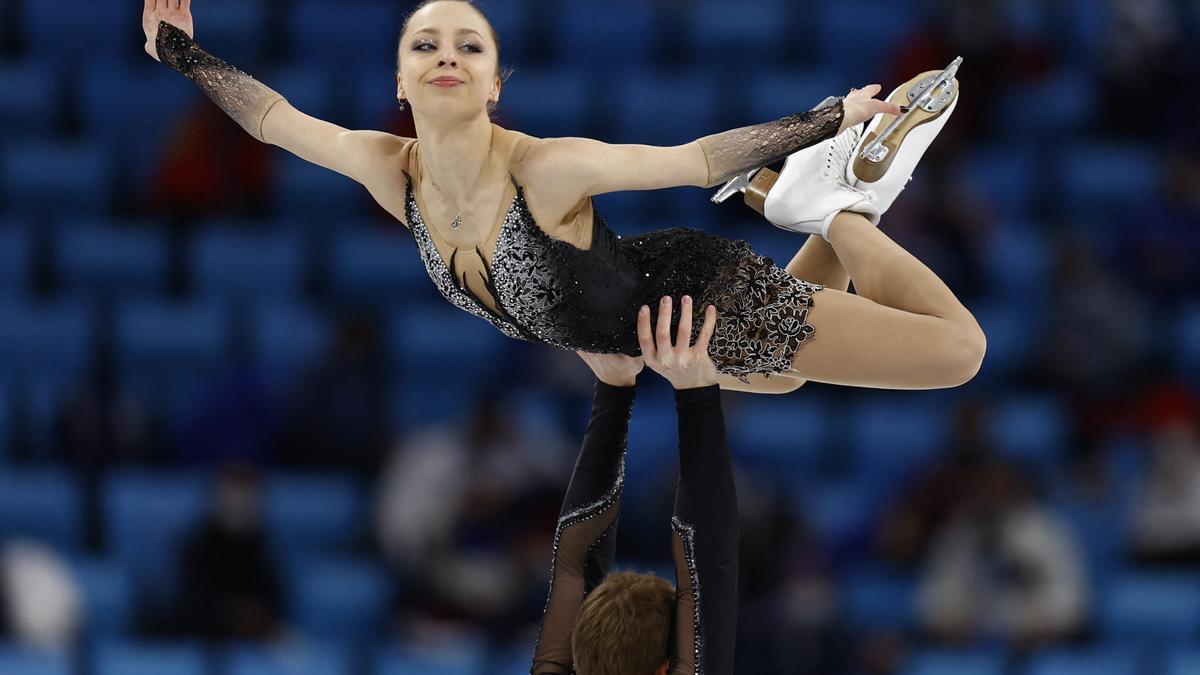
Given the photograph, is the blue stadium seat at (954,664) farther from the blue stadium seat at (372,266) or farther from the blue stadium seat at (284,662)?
the blue stadium seat at (372,266)

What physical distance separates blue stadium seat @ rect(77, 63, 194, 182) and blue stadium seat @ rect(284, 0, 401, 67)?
0.69 metres

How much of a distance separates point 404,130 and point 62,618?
2.78 metres

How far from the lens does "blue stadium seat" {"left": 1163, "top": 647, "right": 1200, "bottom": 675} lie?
638cm

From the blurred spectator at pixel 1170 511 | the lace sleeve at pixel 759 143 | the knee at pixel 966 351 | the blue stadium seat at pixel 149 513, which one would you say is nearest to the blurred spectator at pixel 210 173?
the blue stadium seat at pixel 149 513

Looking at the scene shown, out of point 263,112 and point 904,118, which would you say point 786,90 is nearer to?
point 904,118

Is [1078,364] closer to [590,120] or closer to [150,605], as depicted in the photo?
[590,120]

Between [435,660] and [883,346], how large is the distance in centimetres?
304

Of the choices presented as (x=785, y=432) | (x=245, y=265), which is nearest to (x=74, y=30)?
(x=245, y=265)

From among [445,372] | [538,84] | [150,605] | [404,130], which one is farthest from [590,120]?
[150,605]

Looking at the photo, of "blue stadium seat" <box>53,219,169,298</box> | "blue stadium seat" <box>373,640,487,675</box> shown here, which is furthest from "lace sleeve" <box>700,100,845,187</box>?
"blue stadium seat" <box>53,219,169,298</box>

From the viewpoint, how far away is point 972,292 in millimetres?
8070

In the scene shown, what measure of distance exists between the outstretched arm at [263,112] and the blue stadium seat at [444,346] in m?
3.76

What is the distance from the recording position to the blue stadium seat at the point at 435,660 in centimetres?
629

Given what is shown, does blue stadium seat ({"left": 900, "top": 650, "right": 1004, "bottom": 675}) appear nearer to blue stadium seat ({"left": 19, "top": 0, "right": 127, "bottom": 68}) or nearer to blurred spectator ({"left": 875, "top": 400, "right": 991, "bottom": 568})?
blurred spectator ({"left": 875, "top": 400, "right": 991, "bottom": 568})
